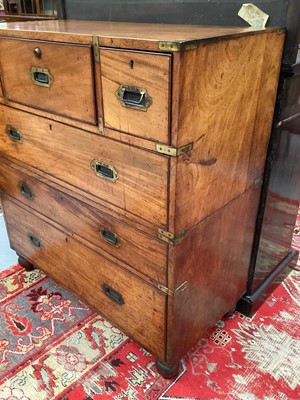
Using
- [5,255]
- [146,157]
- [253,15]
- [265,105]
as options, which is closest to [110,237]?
[146,157]

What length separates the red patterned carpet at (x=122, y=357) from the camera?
130 centimetres

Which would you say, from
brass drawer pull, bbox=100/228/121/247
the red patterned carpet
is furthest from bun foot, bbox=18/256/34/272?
brass drawer pull, bbox=100/228/121/247

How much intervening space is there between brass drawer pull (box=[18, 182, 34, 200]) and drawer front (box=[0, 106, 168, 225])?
12 centimetres

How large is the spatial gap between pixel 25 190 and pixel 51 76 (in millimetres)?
571

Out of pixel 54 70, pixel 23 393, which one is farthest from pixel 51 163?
pixel 23 393

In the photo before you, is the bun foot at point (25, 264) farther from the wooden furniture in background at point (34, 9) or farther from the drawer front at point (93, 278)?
the wooden furniture in background at point (34, 9)

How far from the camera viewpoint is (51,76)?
3.65 feet

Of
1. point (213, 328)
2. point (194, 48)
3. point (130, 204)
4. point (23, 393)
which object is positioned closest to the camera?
point (194, 48)

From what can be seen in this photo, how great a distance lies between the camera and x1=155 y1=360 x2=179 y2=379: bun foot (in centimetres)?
129

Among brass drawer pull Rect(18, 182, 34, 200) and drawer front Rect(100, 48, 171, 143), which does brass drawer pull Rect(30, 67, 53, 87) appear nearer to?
drawer front Rect(100, 48, 171, 143)

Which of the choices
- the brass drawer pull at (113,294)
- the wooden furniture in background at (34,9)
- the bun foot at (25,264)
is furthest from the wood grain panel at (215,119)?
the wooden furniture in background at (34,9)

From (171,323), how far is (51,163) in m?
0.66

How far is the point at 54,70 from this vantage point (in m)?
1.09

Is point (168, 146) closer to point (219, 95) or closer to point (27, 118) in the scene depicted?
point (219, 95)
